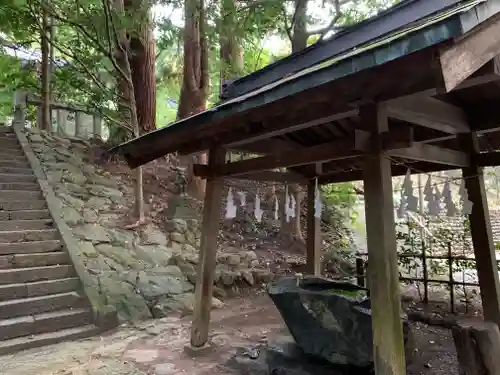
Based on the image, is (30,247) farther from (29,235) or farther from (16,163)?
(16,163)

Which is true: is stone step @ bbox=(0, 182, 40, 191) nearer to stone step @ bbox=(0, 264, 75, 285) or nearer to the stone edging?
the stone edging

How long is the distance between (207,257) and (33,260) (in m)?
3.08

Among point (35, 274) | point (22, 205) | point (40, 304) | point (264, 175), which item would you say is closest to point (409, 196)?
point (264, 175)

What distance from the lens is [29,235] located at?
246 inches

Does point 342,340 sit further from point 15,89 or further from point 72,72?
point 15,89

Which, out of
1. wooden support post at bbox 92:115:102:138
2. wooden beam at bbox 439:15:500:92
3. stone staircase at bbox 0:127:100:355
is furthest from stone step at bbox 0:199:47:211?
wooden beam at bbox 439:15:500:92

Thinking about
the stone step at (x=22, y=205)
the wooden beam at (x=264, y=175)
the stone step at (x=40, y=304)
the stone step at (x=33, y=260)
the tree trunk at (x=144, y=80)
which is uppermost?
the tree trunk at (x=144, y=80)

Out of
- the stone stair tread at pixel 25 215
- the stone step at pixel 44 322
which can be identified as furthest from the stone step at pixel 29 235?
the stone step at pixel 44 322

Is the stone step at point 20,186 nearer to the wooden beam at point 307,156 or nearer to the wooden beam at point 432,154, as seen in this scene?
the wooden beam at point 307,156

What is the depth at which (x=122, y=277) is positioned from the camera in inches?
252

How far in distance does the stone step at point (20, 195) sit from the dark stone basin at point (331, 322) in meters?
5.67

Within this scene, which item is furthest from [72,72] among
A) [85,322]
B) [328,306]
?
[328,306]

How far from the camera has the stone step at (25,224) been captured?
6.36 meters

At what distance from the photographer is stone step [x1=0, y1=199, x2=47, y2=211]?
687 cm
